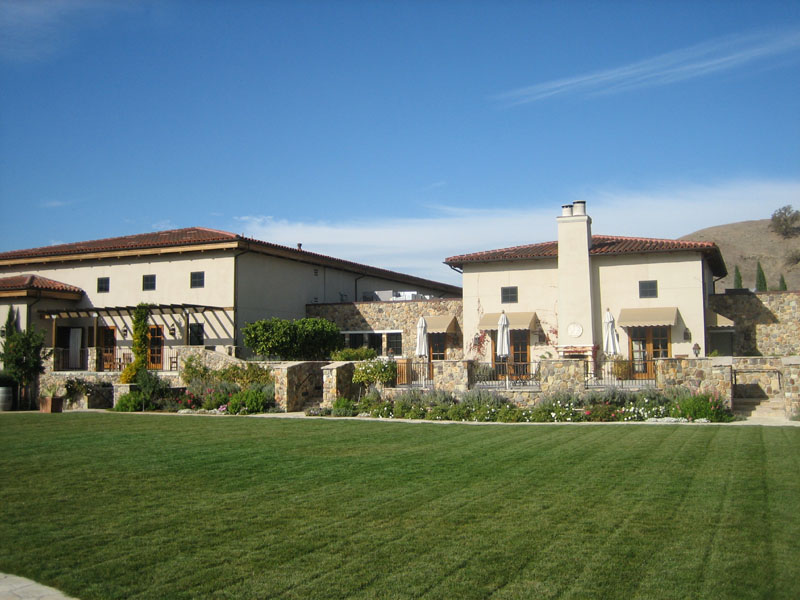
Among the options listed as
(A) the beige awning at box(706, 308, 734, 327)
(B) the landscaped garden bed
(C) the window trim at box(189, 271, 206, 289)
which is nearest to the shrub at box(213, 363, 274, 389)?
(B) the landscaped garden bed

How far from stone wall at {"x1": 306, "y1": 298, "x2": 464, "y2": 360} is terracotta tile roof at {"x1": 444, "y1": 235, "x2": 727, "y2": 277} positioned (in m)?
2.52

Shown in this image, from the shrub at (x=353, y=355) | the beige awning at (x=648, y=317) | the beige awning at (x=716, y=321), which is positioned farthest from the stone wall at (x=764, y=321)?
the shrub at (x=353, y=355)

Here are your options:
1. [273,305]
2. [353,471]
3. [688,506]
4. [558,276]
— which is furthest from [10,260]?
[688,506]

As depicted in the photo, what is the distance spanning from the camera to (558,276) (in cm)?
2984

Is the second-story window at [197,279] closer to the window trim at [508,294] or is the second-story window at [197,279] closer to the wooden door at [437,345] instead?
the wooden door at [437,345]

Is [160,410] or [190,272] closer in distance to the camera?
[160,410]

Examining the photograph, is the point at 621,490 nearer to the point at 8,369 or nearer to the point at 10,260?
the point at 8,369

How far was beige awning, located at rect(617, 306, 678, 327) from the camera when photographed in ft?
89.9

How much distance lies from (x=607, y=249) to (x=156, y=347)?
2088 cm

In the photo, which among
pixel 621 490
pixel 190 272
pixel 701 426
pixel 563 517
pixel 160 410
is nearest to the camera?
pixel 563 517

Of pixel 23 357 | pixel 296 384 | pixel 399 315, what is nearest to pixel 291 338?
pixel 296 384

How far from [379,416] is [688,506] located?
547 inches

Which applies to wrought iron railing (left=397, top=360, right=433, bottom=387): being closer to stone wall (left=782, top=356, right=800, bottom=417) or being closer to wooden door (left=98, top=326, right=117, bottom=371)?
stone wall (left=782, top=356, right=800, bottom=417)

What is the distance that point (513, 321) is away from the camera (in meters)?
30.0
